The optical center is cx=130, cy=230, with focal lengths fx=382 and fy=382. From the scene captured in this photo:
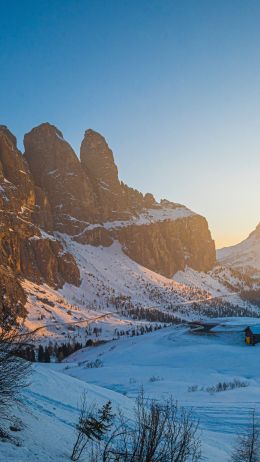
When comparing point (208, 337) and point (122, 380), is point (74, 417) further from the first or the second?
point (208, 337)

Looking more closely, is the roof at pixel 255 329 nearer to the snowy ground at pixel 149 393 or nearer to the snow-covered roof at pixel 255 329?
the snow-covered roof at pixel 255 329

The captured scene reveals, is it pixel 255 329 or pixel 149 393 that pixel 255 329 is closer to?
pixel 255 329

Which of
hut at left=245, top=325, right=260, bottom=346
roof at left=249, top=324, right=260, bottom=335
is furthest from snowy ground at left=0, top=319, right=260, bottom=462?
roof at left=249, top=324, right=260, bottom=335

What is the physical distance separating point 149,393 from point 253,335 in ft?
164

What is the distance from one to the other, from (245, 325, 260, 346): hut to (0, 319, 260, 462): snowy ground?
2057 millimetres

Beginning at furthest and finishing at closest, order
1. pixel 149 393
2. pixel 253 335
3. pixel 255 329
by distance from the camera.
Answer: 1. pixel 255 329
2. pixel 253 335
3. pixel 149 393

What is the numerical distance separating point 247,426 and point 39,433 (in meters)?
15.1

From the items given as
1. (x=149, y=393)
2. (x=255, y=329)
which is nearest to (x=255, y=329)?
(x=255, y=329)

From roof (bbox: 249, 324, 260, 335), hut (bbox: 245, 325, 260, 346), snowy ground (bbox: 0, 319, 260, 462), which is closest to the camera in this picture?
snowy ground (bbox: 0, 319, 260, 462)

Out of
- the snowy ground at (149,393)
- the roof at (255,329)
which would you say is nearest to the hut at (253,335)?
the roof at (255,329)

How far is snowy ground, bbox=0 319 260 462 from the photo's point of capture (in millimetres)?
11656

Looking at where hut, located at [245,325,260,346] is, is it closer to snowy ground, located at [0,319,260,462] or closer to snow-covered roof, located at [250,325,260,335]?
snow-covered roof, located at [250,325,260,335]

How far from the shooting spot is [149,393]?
33.2m

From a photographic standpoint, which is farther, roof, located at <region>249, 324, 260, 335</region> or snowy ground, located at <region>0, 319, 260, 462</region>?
roof, located at <region>249, 324, 260, 335</region>
